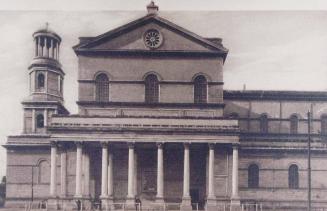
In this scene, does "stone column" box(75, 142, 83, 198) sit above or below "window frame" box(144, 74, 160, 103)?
below

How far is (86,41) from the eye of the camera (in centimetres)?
4612

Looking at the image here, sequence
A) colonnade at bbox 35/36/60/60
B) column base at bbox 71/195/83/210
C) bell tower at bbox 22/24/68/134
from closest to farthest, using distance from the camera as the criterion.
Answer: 1. column base at bbox 71/195/83/210
2. colonnade at bbox 35/36/60/60
3. bell tower at bbox 22/24/68/134

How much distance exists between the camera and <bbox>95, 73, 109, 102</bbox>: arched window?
152ft

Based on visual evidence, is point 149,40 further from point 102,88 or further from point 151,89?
point 102,88

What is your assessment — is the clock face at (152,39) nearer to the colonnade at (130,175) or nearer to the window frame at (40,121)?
the colonnade at (130,175)

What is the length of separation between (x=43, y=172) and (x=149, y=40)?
14.9 meters

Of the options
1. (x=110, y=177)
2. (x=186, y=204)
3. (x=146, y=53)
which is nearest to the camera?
(x=186, y=204)

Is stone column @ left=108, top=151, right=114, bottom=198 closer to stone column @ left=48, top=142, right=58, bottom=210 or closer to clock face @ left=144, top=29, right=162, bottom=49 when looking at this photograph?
stone column @ left=48, top=142, right=58, bottom=210

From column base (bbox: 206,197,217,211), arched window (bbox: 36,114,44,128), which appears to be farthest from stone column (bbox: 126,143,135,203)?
arched window (bbox: 36,114,44,128)

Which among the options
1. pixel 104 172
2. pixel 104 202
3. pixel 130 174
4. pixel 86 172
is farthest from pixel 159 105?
pixel 104 202

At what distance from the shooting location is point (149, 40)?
46.6 m

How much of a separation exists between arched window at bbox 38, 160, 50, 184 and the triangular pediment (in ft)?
35.8

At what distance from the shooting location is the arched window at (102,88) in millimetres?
46219

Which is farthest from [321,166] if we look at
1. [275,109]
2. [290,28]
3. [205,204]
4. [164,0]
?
[164,0]
